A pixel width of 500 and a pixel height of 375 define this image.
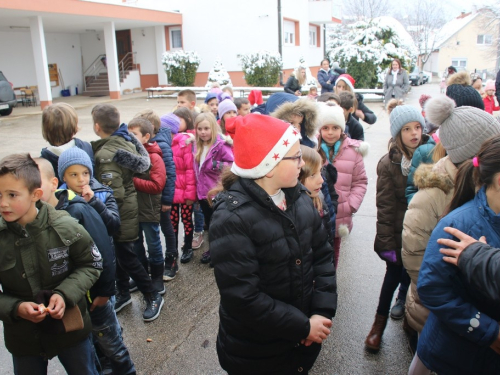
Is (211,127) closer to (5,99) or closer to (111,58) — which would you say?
(5,99)

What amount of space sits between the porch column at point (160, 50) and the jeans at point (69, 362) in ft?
88.2

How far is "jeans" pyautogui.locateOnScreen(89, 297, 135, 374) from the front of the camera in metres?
2.76

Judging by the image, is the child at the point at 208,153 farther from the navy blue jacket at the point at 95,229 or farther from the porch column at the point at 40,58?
the porch column at the point at 40,58

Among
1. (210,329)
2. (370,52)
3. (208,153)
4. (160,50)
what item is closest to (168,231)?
(208,153)

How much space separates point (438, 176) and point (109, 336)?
2.30m

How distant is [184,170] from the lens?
4.81 meters

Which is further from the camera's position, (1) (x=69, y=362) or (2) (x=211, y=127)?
(2) (x=211, y=127)

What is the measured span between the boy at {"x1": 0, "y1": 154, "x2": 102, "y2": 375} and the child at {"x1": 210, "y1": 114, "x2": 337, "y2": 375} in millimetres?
830

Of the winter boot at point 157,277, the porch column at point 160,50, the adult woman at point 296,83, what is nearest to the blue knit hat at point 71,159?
the winter boot at point 157,277

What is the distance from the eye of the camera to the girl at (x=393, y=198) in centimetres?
323

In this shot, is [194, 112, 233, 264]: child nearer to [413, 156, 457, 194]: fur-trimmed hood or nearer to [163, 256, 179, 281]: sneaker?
[163, 256, 179, 281]: sneaker

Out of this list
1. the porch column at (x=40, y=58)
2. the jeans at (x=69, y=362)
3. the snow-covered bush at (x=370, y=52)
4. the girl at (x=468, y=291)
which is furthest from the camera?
the snow-covered bush at (x=370, y=52)

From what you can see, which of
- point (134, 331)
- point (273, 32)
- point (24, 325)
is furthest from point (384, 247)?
point (273, 32)

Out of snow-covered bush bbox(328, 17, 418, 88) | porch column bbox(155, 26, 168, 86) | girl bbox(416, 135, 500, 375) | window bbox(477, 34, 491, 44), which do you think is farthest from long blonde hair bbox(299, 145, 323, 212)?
window bbox(477, 34, 491, 44)
